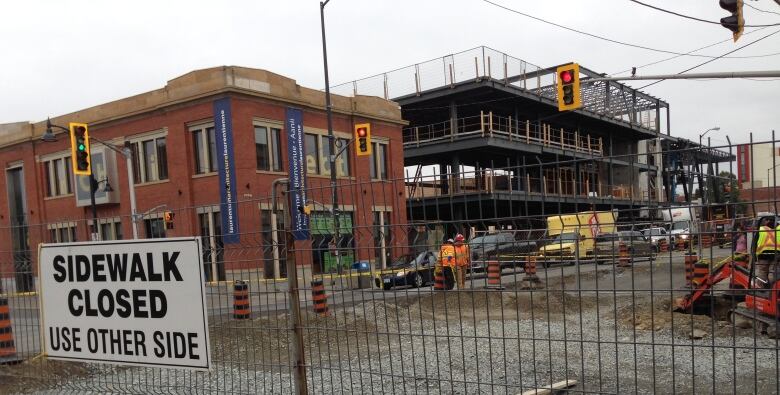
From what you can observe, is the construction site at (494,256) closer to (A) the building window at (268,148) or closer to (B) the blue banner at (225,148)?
(B) the blue banner at (225,148)

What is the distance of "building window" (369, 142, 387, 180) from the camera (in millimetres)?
30391

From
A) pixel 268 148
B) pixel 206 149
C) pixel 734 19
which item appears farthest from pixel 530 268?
pixel 206 149

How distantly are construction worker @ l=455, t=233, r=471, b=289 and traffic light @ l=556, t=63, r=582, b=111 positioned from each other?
45.3 feet

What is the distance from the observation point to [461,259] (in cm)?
370

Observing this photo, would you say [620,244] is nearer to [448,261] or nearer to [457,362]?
[448,261]

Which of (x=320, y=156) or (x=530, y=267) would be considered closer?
(x=530, y=267)

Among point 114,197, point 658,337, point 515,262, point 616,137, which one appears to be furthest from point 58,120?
point 616,137

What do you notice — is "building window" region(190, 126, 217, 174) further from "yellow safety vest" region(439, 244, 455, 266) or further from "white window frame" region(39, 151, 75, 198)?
"yellow safety vest" region(439, 244, 455, 266)

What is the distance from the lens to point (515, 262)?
345 centimetres

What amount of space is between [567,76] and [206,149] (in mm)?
15529

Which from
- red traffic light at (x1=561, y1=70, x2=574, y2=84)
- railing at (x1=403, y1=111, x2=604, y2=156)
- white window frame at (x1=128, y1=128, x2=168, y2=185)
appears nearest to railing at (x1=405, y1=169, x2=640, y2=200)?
red traffic light at (x1=561, y1=70, x2=574, y2=84)

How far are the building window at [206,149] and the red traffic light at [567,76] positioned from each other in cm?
1473

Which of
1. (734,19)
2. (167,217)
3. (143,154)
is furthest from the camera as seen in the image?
(143,154)

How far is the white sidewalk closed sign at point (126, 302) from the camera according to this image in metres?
4.29
